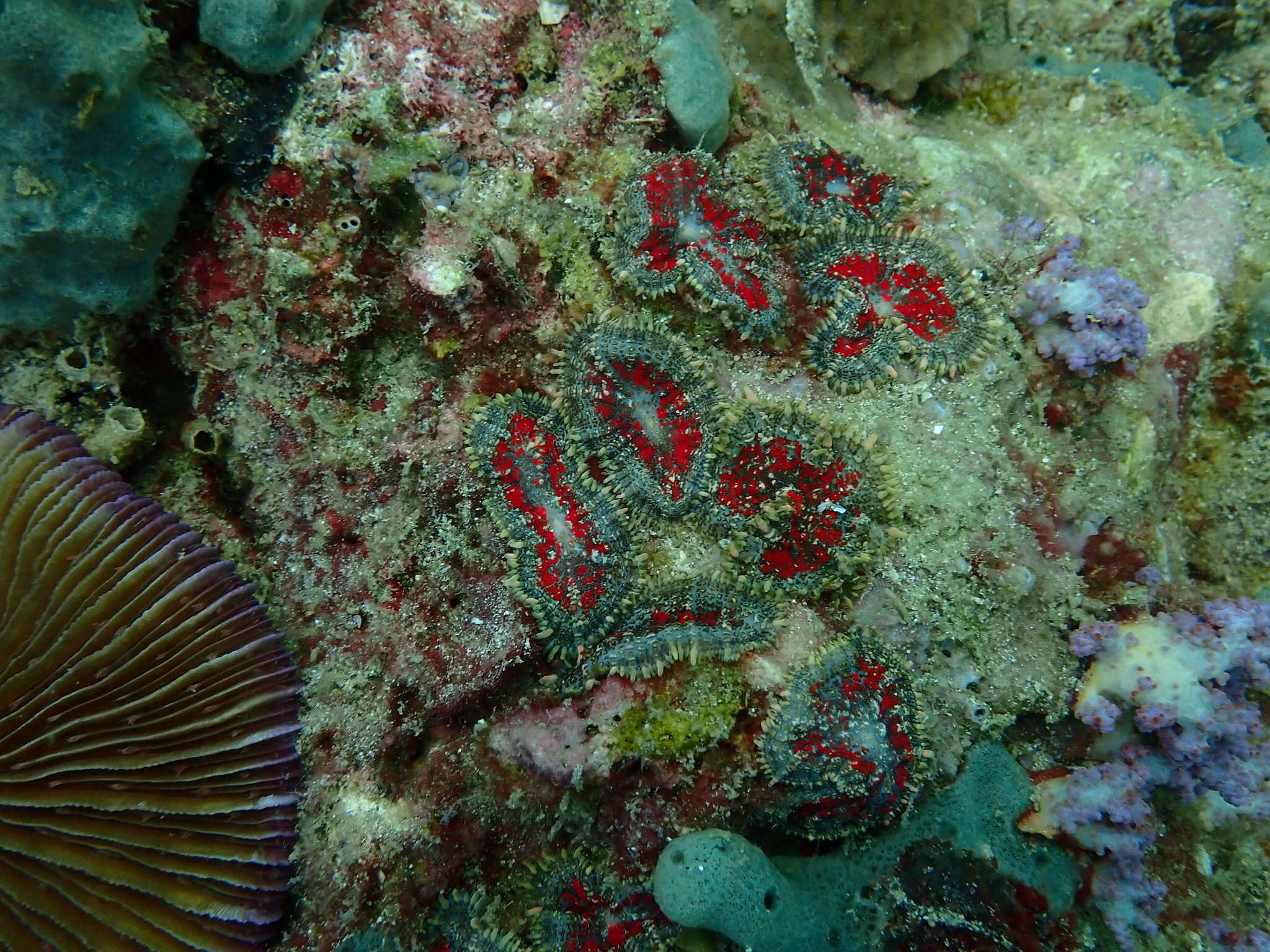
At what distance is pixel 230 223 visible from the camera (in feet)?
13.0

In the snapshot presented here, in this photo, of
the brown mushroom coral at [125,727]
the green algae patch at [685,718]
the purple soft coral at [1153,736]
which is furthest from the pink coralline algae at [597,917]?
the purple soft coral at [1153,736]

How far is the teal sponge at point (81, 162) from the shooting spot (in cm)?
314

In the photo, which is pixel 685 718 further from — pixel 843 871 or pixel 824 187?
pixel 824 187

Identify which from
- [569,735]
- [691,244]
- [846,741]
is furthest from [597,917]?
[691,244]

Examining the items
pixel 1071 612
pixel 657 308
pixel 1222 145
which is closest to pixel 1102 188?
pixel 1222 145

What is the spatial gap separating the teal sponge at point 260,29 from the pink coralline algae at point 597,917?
4658mm

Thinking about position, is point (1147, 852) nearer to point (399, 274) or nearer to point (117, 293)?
point (399, 274)

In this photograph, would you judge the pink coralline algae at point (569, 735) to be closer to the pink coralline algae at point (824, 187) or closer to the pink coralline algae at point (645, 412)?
the pink coralline algae at point (645, 412)

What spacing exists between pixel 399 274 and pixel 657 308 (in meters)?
1.53

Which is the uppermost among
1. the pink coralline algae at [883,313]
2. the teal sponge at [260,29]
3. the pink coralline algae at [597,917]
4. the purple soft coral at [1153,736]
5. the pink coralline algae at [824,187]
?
the teal sponge at [260,29]

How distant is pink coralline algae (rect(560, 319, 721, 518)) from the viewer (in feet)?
13.7

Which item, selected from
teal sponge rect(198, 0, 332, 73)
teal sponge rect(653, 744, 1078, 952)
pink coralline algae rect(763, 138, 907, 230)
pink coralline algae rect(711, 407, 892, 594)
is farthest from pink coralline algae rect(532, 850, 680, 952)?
teal sponge rect(198, 0, 332, 73)

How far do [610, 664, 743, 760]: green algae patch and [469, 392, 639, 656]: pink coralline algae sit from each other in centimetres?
54

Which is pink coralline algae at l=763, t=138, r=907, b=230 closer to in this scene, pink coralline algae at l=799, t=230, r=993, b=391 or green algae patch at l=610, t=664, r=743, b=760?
pink coralline algae at l=799, t=230, r=993, b=391
